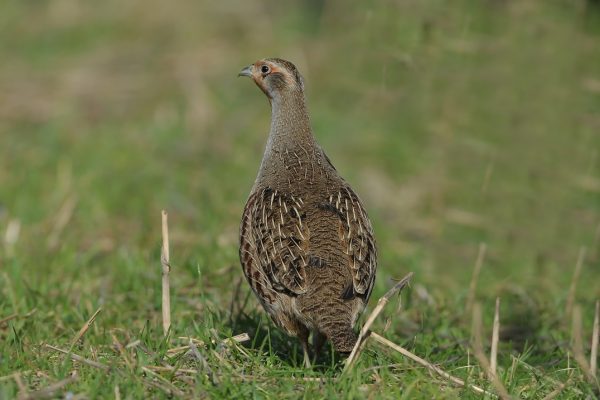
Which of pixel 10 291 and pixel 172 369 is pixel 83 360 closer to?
pixel 172 369

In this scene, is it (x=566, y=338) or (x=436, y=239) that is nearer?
(x=566, y=338)

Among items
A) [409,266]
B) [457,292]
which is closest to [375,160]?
[409,266]

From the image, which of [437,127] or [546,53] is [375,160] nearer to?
[437,127]

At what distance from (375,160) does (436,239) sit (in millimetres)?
1852

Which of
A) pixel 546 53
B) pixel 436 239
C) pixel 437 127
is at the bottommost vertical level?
pixel 436 239

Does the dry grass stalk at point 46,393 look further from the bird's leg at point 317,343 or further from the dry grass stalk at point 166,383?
the bird's leg at point 317,343

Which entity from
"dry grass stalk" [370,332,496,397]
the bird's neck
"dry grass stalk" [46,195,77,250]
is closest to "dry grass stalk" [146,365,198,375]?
"dry grass stalk" [370,332,496,397]

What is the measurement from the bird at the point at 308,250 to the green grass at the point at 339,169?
233 millimetres

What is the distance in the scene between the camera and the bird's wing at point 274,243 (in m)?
4.55

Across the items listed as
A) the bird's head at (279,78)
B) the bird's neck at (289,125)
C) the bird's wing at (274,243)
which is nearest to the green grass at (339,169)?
the bird's wing at (274,243)

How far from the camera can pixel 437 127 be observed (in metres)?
9.63

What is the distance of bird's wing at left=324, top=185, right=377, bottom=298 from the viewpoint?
4586 millimetres

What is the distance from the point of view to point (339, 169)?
9641 mm

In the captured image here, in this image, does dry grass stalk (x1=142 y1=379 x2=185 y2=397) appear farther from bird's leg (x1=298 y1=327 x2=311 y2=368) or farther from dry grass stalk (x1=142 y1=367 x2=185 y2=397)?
bird's leg (x1=298 y1=327 x2=311 y2=368)
